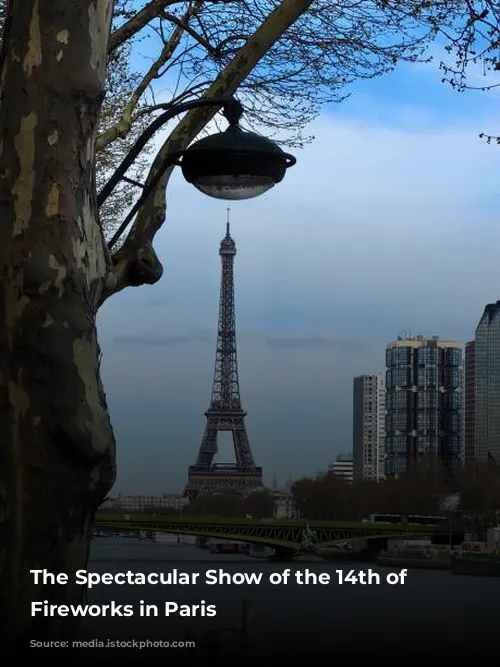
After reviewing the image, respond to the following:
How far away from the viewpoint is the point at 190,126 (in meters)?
5.80

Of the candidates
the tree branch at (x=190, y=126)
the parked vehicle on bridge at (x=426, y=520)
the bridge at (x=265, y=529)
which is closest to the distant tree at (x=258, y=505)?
the parked vehicle on bridge at (x=426, y=520)

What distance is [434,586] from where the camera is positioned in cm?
4719

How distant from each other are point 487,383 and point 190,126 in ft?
298

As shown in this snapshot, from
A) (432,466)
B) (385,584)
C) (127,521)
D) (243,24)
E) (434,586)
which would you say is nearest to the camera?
(243,24)

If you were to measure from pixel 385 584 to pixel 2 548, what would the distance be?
4915cm

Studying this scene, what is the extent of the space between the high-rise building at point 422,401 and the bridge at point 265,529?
121 feet

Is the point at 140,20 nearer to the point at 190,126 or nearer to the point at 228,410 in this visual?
the point at 190,126

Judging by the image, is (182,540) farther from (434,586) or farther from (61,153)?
(61,153)

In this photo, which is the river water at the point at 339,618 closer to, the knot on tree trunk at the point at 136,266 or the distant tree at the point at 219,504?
the knot on tree trunk at the point at 136,266

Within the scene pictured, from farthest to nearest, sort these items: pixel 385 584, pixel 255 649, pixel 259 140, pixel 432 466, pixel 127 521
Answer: pixel 432 466 → pixel 127 521 → pixel 385 584 → pixel 255 649 → pixel 259 140

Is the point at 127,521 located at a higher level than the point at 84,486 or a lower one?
higher

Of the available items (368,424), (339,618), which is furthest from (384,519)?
(368,424)

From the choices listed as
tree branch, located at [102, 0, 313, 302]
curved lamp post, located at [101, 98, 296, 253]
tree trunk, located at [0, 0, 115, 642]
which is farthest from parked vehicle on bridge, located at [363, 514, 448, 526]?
tree trunk, located at [0, 0, 115, 642]

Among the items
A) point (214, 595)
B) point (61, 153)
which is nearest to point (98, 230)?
point (61, 153)
